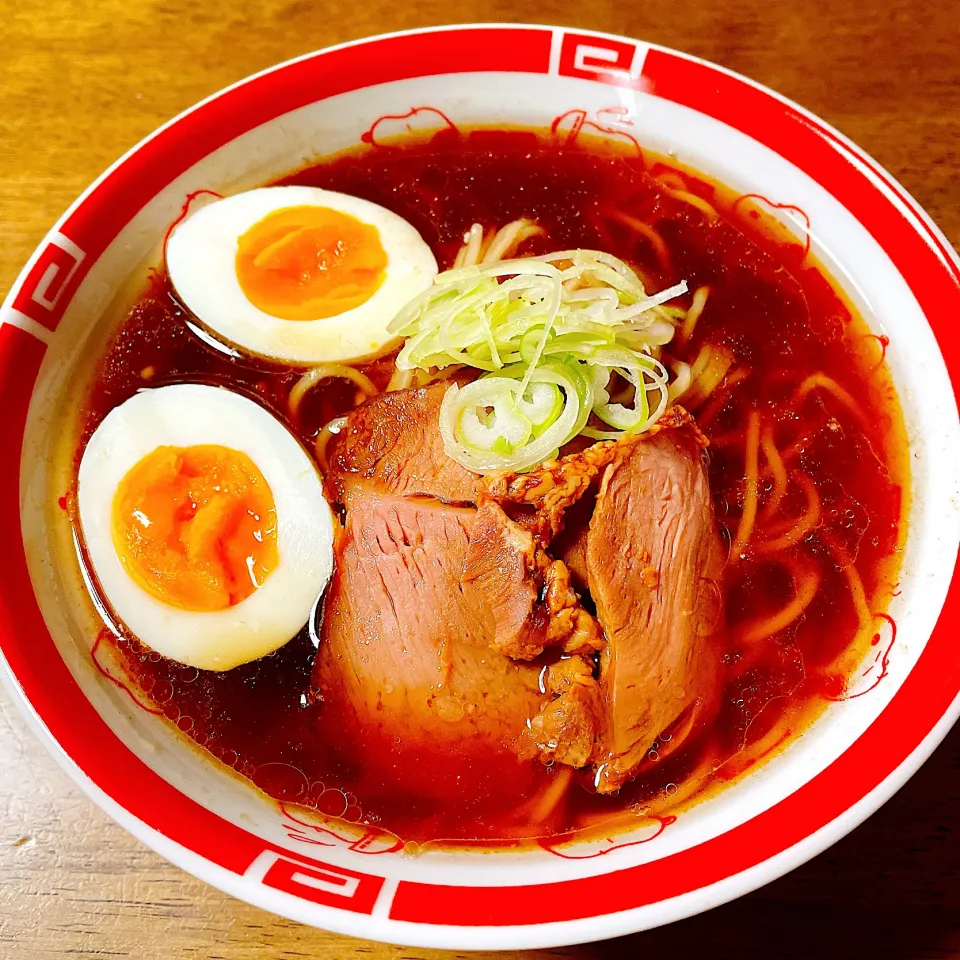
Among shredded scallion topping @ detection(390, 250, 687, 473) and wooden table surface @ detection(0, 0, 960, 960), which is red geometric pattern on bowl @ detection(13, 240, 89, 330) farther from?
shredded scallion topping @ detection(390, 250, 687, 473)

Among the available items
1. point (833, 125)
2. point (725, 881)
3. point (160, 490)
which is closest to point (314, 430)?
point (160, 490)

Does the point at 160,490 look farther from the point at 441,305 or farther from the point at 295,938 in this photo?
the point at 295,938


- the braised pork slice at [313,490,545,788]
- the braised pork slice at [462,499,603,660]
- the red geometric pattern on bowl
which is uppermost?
the red geometric pattern on bowl

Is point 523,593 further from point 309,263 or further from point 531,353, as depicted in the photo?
point 309,263

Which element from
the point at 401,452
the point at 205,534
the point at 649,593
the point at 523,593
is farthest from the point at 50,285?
the point at 649,593

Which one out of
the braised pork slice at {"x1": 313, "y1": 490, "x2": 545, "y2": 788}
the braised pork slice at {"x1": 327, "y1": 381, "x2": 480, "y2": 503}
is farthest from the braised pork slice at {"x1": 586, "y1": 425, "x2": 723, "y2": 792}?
the braised pork slice at {"x1": 327, "y1": 381, "x2": 480, "y2": 503}

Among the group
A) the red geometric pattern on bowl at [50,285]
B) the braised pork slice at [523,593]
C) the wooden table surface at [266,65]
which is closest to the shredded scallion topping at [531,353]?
the braised pork slice at [523,593]
